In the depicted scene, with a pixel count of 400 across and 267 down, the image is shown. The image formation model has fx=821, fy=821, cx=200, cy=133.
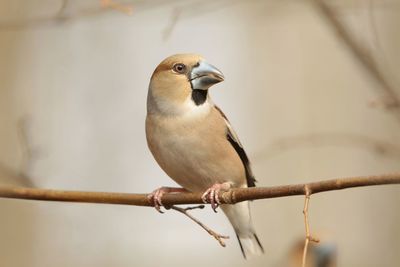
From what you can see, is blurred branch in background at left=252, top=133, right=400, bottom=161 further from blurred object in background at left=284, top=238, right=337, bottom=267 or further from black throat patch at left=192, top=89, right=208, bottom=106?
blurred object in background at left=284, top=238, right=337, bottom=267

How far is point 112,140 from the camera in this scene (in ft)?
27.9

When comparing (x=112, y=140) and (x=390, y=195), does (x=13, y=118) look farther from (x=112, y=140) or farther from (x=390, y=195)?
(x=390, y=195)

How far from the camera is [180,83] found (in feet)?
13.4

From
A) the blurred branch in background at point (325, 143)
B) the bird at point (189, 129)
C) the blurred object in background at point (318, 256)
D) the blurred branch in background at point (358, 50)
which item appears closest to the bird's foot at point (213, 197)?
the bird at point (189, 129)

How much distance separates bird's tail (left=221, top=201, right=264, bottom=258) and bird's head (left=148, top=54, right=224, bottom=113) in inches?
30.2

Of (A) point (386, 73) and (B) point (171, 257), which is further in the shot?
(B) point (171, 257)

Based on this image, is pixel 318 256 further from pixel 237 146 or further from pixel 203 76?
pixel 203 76

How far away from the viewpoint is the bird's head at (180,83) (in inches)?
160

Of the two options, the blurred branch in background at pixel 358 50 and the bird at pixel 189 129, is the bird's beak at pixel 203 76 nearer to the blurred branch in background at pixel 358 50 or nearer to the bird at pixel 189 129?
the bird at pixel 189 129

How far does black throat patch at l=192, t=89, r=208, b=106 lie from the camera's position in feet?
13.5

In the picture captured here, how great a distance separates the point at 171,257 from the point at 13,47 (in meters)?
2.79

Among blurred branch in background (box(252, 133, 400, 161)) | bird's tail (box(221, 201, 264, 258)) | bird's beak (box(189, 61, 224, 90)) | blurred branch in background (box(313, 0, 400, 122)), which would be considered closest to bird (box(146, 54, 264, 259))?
bird's beak (box(189, 61, 224, 90))

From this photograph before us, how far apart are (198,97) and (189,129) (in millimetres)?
178

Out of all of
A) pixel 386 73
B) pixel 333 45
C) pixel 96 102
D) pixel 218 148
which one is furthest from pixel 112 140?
pixel 218 148
